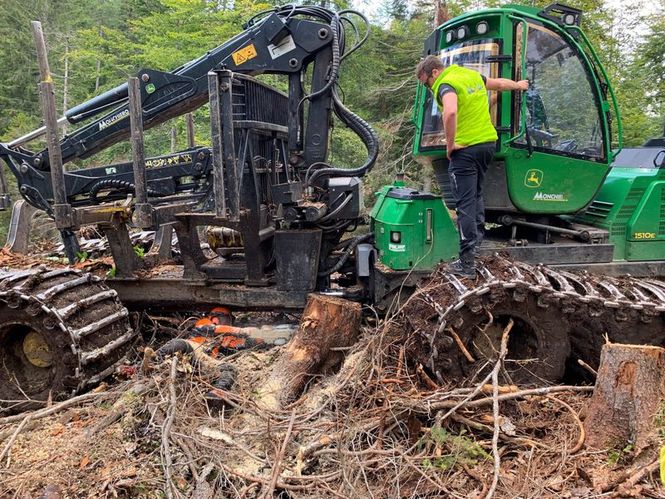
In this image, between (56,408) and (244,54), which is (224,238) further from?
(56,408)

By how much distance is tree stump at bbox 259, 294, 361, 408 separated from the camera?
154 inches

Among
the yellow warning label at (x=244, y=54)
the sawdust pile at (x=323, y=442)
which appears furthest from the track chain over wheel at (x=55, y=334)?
the yellow warning label at (x=244, y=54)

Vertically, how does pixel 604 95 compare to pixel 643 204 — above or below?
above

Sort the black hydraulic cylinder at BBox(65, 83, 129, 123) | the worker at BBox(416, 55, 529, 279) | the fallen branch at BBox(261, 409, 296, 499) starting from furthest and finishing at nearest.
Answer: the black hydraulic cylinder at BBox(65, 83, 129, 123), the worker at BBox(416, 55, 529, 279), the fallen branch at BBox(261, 409, 296, 499)

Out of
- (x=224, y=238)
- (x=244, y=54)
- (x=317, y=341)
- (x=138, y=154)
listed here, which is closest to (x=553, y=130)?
(x=317, y=341)

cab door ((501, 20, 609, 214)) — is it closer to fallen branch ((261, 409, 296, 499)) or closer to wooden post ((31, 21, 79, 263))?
fallen branch ((261, 409, 296, 499))

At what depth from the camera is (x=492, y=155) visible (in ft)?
12.9

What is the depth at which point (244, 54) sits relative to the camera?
4.83m

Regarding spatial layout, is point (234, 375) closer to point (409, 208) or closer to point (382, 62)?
point (409, 208)

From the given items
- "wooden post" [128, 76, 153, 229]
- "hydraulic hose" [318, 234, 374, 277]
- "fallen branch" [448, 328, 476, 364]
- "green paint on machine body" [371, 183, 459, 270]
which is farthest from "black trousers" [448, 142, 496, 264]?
"wooden post" [128, 76, 153, 229]

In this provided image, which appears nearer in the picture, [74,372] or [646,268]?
[74,372]

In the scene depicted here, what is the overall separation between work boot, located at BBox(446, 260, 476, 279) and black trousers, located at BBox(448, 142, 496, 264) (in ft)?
0.09

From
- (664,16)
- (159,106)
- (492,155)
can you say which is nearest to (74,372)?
(159,106)

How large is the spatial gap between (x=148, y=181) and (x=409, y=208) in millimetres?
2627
